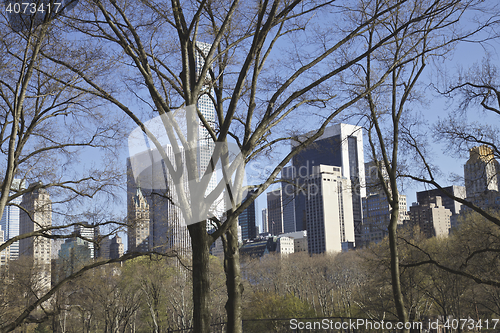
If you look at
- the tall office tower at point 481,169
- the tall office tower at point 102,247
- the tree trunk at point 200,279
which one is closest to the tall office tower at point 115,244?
the tall office tower at point 102,247

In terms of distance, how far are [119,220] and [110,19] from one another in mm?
4181

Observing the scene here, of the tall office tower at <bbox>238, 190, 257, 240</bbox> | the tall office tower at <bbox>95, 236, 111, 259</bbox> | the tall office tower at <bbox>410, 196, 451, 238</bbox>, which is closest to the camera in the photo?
the tall office tower at <bbox>95, 236, 111, 259</bbox>

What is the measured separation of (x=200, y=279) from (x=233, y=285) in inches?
84.7

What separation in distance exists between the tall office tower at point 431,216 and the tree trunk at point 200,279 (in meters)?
127

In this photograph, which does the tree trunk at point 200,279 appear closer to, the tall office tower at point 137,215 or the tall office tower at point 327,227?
the tall office tower at point 137,215

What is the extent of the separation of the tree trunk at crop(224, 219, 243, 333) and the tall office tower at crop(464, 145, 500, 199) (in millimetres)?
6028

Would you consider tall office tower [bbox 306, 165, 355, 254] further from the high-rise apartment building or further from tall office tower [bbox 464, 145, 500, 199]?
the high-rise apartment building

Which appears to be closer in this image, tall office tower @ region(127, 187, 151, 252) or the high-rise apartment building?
the high-rise apartment building

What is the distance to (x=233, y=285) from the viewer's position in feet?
22.9

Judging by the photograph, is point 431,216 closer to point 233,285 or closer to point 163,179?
point 163,179

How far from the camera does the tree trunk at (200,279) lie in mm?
4855

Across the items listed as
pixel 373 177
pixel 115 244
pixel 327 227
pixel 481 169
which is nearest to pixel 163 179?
pixel 373 177

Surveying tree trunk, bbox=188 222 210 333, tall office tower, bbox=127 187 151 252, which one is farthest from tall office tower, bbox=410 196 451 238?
tree trunk, bbox=188 222 210 333

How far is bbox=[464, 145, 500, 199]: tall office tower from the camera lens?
9.82 metres
